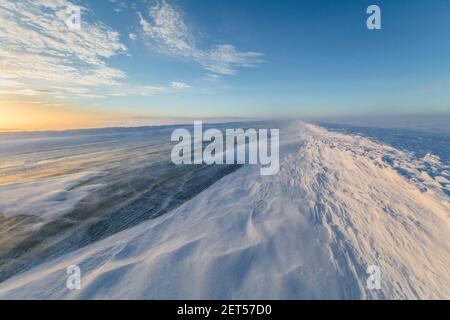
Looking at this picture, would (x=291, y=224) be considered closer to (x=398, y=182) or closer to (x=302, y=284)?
(x=302, y=284)

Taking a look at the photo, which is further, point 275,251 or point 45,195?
point 45,195

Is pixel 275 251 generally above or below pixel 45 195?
below

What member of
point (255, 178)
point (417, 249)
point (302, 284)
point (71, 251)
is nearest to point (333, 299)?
point (302, 284)

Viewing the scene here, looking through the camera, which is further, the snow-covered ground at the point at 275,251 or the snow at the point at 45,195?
the snow at the point at 45,195

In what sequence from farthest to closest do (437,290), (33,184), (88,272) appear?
(33,184) → (88,272) → (437,290)

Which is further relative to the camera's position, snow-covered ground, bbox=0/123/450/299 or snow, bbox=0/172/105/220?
snow, bbox=0/172/105/220
